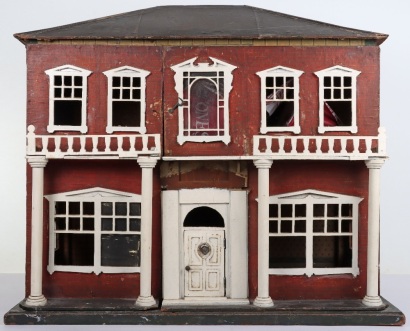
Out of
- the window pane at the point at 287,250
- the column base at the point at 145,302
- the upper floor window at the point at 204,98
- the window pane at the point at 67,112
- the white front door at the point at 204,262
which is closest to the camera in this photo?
the column base at the point at 145,302

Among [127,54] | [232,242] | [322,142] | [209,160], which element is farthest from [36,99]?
[322,142]

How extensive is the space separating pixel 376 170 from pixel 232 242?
3.57m

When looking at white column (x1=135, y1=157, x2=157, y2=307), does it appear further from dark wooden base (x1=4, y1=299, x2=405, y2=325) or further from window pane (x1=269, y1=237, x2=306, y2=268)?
window pane (x1=269, y1=237, x2=306, y2=268)

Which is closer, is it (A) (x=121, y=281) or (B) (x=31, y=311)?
(B) (x=31, y=311)

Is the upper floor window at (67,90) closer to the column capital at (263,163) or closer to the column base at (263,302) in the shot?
the column capital at (263,163)

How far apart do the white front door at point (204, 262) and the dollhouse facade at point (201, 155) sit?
0.02m

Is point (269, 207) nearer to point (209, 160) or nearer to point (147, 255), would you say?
point (209, 160)

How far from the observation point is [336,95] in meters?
12.7

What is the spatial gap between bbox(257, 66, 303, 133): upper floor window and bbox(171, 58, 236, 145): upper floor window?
0.80 meters

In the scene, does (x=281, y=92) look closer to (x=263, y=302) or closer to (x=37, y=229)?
(x=263, y=302)

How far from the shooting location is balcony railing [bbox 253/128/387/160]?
11859 millimetres

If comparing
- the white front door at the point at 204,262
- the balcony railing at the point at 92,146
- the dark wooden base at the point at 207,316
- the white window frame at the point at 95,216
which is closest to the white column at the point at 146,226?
the balcony railing at the point at 92,146

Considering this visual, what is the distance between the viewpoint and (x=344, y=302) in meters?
12.1

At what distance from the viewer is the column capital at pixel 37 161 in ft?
39.0
